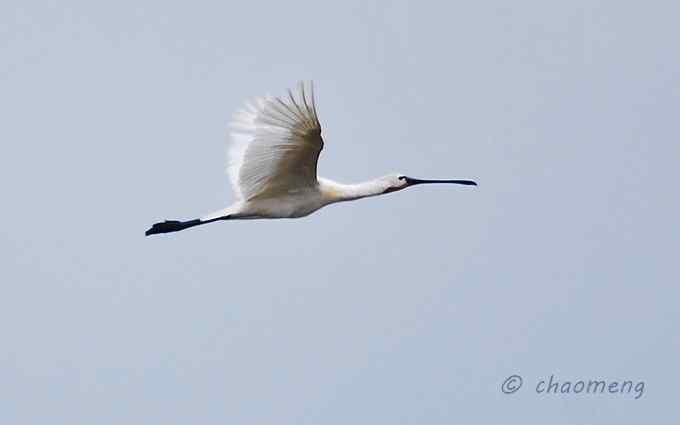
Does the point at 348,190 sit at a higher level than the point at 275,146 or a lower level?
lower

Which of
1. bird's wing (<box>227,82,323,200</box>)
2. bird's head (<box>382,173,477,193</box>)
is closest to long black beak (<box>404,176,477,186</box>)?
bird's head (<box>382,173,477,193</box>)

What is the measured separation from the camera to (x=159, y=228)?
22.0 meters

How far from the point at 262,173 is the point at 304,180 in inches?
19.6

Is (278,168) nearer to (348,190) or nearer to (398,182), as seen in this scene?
(348,190)

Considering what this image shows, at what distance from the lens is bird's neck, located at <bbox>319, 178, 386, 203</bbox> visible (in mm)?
21500

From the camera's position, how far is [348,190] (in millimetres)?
21781

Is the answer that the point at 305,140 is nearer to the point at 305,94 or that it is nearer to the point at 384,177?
the point at 305,94

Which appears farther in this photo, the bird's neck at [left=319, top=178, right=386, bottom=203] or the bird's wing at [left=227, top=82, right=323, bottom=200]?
the bird's neck at [left=319, top=178, right=386, bottom=203]

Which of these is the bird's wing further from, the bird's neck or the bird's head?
the bird's head

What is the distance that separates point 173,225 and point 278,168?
174cm

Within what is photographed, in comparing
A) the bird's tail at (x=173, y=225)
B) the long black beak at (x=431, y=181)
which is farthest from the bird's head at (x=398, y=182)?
the bird's tail at (x=173, y=225)

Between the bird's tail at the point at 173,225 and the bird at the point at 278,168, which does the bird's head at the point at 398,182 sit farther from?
the bird's tail at the point at 173,225

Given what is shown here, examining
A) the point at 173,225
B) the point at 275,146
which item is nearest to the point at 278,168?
the point at 275,146

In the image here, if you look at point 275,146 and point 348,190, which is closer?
point 275,146
